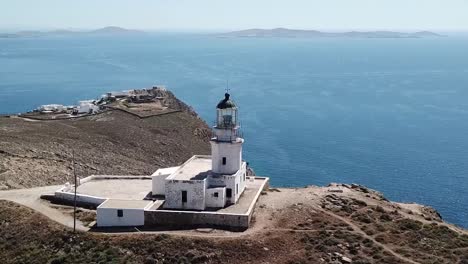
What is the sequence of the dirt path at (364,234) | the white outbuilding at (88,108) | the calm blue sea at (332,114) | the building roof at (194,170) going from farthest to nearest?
the white outbuilding at (88,108) → the calm blue sea at (332,114) → the building roof at (194,170) → the dirt path at (364,234)

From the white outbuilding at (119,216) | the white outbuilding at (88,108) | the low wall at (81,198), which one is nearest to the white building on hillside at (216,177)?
the white outbuilding at (119,216)

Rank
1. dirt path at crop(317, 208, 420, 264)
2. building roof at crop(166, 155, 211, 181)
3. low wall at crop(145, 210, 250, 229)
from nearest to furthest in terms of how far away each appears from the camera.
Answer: dirt path at crop(317, 208, 420, 264) < low wall at crop(145, 210, 250, 229) < building roof at crop(166, 155, 211, 181)

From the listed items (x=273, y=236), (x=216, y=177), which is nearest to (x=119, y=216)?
(x=216, y=177)

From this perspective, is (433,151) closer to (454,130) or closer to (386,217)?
(454,130)

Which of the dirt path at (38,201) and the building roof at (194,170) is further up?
the building roof at (194,170)

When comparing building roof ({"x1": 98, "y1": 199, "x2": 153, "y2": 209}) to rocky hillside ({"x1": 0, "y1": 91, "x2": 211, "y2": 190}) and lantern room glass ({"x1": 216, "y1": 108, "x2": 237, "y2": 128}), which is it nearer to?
lantern room glass ({"x1": 216, "y1": 108, "x2": 237, "y2": 128})

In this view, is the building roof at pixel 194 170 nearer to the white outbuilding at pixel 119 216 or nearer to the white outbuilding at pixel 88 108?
the white outbuilding at pixel 119 216

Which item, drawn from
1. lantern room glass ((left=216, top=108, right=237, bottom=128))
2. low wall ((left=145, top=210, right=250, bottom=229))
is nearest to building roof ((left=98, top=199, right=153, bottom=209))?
low wall ((left=145, top=210, right=250, bottom=229))
